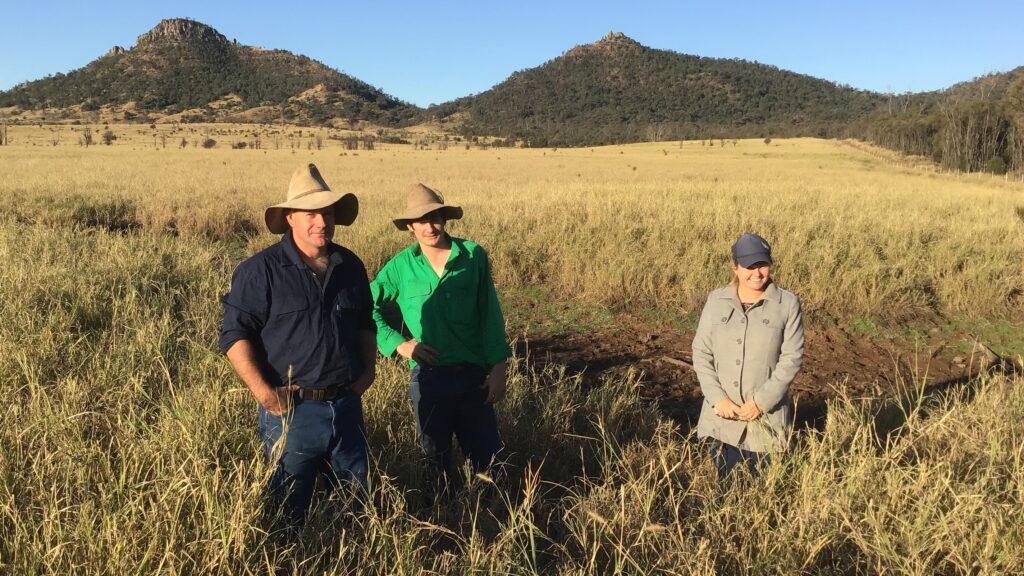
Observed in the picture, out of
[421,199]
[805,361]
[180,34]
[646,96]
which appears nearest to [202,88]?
[180,34]

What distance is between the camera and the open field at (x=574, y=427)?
1.77 metres

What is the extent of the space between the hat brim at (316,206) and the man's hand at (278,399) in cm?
61

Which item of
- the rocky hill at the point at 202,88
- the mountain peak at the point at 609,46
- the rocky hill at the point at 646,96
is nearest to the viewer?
the rocky hill at the point at 202,88

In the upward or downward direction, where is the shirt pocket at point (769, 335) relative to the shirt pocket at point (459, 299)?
downward

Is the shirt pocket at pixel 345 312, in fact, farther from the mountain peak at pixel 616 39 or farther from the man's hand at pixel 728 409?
the mountain peak at pixel 616 39

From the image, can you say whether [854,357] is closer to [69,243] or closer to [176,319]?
[176,319]

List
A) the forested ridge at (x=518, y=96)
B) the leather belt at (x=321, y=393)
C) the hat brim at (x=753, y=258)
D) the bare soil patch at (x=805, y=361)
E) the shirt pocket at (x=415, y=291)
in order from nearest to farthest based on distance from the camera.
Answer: the leather belt at (x=321, y=393) → the hat brim at (x=753, y=258) → the shirt pocket at (x=415, y=291) → the bare soil patch at (x=805, y=361) → the forested ridge at (x=518, y=96)

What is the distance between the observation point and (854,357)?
18.9 ft

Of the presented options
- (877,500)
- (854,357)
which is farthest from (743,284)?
(854,357)

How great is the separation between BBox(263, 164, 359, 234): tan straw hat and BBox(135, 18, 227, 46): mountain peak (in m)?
173

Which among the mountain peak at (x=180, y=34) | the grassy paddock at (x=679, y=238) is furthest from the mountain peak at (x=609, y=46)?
the grassy paddock at (x=679, y=238)

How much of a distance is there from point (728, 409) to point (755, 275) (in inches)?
24.5

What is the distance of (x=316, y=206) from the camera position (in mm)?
2037

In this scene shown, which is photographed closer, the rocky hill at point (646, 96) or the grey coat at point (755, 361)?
the grey coat at point (755, 361)
